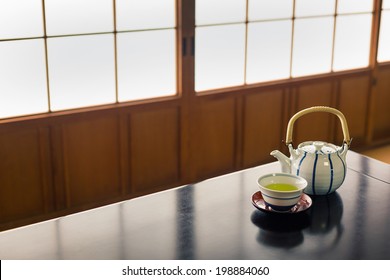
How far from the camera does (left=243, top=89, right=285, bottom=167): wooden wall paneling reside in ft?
12.8

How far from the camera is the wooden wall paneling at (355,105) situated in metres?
4.34

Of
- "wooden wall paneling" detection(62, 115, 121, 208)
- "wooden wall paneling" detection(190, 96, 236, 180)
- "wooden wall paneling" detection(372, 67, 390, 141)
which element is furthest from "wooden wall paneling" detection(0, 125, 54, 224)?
"wooden wall paneling" detection(372, 67, 390, 141)

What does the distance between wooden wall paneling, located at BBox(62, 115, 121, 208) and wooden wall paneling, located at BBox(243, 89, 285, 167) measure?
3.15 feet

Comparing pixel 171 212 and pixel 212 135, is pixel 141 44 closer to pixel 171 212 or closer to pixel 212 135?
pixel 212 135

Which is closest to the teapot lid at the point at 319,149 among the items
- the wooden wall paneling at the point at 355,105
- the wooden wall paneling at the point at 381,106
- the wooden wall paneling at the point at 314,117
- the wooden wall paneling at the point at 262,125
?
the wooden wall paneling at the point at 262,125

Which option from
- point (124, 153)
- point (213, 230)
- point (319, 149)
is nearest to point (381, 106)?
point (124, 153)

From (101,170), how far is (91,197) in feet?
0.56

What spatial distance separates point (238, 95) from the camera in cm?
382

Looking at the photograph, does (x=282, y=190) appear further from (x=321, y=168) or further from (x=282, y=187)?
(x=321, y=168)

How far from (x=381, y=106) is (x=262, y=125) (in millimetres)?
1224

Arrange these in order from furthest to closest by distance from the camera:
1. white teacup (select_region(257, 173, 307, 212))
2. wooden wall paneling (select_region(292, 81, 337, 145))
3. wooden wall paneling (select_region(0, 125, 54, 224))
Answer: wooden wall paneling (select_region(292, 81, 337, 145))
wooden wall paneling (select_region(0, 125, 54, 224))
white teacup (select_region(257, 173, 307, 212))

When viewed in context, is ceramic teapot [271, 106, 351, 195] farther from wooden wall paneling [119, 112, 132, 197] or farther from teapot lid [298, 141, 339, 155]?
wooden wall paneling [119, 112, 132, 197]

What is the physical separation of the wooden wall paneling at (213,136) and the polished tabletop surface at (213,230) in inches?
64.7
